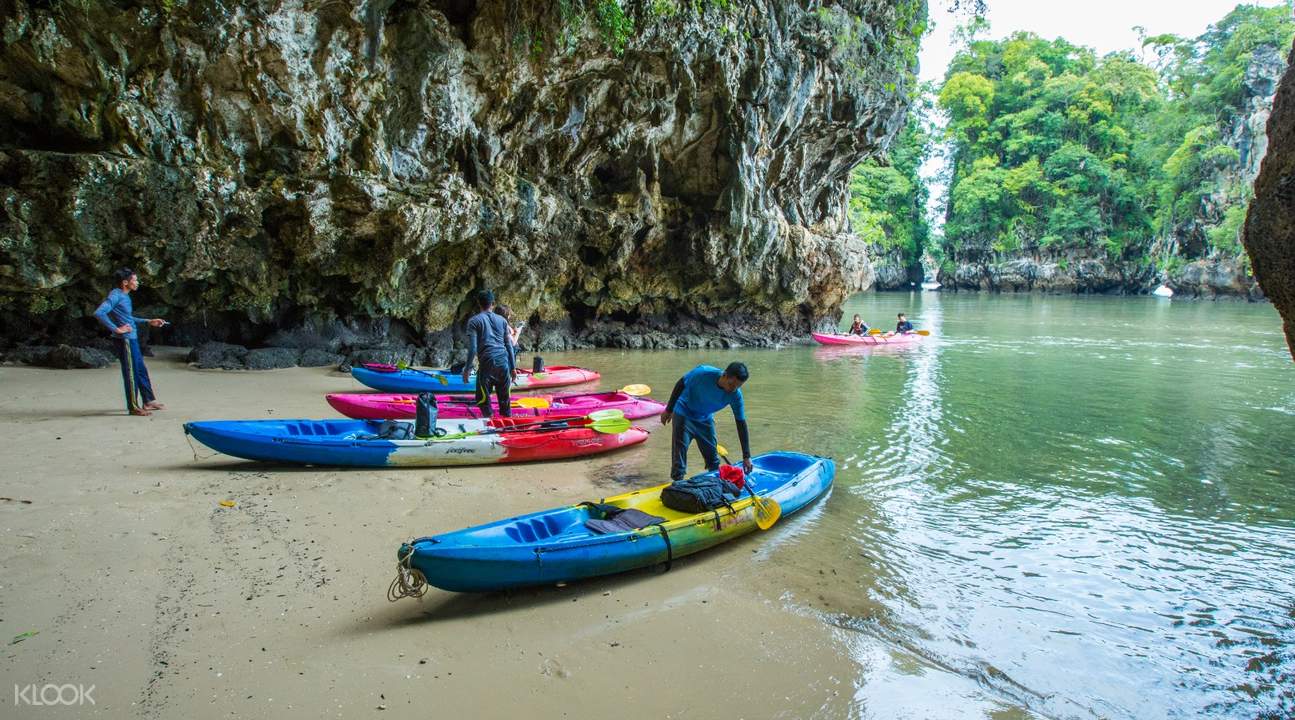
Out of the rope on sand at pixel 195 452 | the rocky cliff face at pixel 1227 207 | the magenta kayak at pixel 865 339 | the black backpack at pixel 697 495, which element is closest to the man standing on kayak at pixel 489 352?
the rope on sand at pixel 195 452

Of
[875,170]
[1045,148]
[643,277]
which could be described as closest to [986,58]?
[1045,148]

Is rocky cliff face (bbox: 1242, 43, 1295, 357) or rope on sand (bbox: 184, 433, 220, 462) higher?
rocky cliff face (bbox: 1242, 43, 1295, 357)

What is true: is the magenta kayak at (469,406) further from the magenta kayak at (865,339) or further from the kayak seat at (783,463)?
the magenta kayak at (865,339)

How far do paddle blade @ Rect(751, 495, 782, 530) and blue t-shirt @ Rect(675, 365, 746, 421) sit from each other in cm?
75

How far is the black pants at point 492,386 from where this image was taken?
8.32m

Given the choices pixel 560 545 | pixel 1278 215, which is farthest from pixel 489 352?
pixel 1278 215

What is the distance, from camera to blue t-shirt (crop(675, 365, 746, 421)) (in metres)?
5.93

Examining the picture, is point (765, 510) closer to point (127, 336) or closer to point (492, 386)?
point (492, 386)

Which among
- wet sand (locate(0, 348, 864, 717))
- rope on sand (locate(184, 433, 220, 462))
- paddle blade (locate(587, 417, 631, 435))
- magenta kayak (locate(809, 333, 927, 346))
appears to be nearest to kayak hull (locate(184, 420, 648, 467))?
paddle blade (locate(587, 417, 631, 435))

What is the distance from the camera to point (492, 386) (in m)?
8.60

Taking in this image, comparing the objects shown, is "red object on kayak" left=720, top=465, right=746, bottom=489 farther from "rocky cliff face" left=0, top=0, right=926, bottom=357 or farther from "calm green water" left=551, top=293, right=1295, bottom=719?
"rocky cliff face" left=0, top=0, right=926, bottom=357

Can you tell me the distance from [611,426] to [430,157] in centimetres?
819

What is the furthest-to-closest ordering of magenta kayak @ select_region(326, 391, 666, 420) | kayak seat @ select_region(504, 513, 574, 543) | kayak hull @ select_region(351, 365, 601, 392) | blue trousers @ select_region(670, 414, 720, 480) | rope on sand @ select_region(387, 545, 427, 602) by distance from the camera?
kayak hull @ select_region(351, 365, 601, 392)
magenta kayak @ select_region(326, 391, 666, 420)
blue trousers @ select_region(670, 414, 720, 480)
kayak seat @ select_region(504, 513, 574, 543)
rope on sand @ select_region(387, 545, 427, 602)

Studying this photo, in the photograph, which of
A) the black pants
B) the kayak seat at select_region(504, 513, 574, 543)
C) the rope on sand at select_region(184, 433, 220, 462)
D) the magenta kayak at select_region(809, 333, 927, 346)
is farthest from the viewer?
the magenta kayak at select_region(809, 333, 927, 346)
